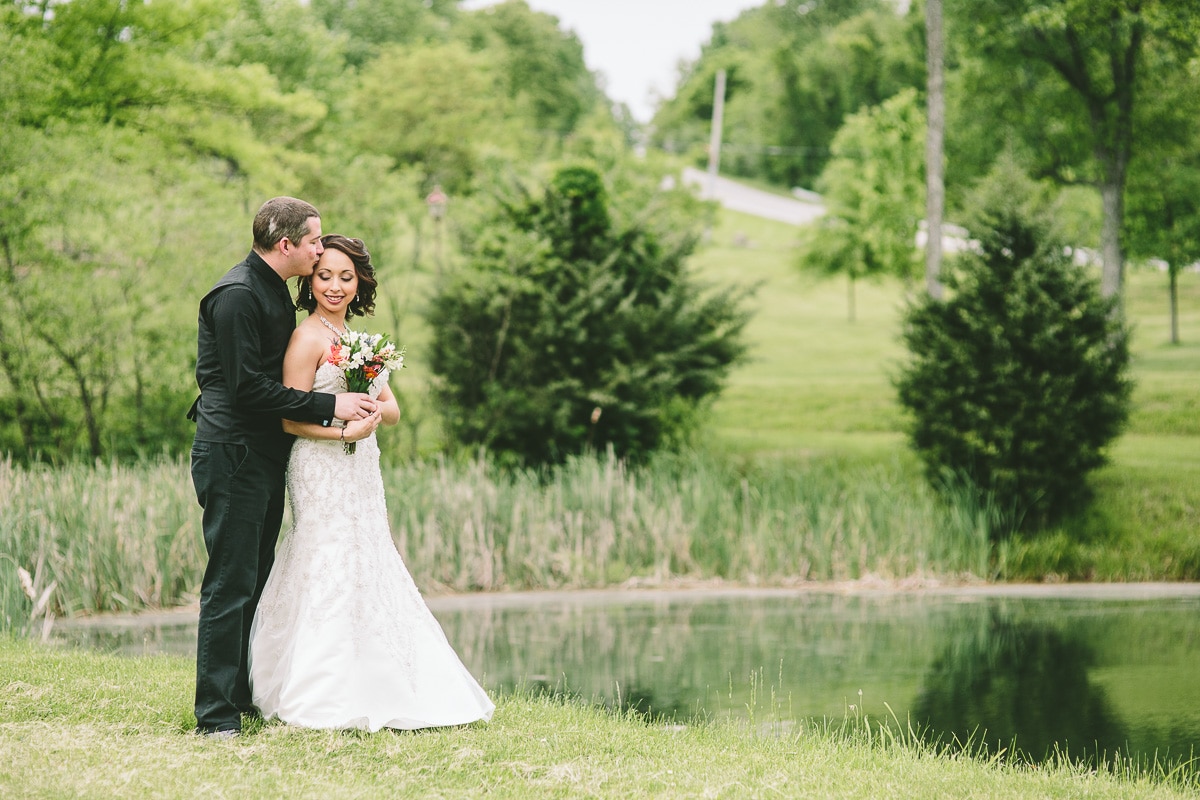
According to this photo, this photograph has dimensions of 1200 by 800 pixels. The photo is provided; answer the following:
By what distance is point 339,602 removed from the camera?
5.23m

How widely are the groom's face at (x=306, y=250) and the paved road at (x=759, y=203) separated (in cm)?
4826

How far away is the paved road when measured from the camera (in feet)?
179

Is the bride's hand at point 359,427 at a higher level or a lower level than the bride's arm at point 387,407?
lower

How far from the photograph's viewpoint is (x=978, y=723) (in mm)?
6520

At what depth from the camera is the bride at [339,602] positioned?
5.14 metres

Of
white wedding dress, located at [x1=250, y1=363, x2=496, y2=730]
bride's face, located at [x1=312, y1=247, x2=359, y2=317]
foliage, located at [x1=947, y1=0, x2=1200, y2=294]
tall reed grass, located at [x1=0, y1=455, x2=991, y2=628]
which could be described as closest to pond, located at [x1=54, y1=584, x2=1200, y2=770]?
tall reed grass, located at [x1=0, y1=455, x2=991, y2=628]

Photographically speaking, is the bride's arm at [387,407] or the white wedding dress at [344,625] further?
the bride's arm at [387,407]

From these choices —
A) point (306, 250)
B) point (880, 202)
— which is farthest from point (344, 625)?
point (880, 202)

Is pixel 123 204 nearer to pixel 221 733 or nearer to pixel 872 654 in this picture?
pixel 872 654

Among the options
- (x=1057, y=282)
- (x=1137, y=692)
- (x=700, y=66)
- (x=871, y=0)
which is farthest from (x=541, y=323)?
(x=700, y=66)

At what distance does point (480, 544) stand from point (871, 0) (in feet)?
207

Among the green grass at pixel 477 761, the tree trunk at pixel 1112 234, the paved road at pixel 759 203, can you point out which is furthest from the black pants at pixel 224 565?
the paved road at pixel 759 203

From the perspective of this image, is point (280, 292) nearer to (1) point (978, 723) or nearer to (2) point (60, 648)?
(2) point (60, 648)

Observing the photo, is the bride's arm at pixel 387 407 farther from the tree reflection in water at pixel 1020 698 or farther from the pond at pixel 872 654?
the tree reflection in water at pixel 1020 698
